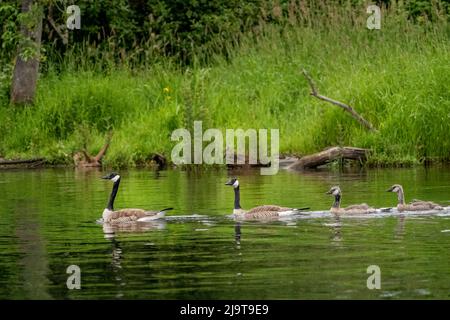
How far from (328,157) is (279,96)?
3630mm

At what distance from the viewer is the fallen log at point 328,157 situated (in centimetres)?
2373

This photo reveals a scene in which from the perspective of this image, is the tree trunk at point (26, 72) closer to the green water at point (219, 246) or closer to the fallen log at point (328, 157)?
the fallen log at point (328, 157)

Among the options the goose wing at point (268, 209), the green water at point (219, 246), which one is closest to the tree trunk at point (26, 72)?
the green water at point (219, 246)

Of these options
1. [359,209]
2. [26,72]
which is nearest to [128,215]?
[359,209]

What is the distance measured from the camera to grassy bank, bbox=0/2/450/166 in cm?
2408

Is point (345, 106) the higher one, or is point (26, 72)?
point (26, 72)

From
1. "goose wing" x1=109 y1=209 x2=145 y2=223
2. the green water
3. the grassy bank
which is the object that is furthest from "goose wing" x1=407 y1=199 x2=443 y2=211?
the grassy bank

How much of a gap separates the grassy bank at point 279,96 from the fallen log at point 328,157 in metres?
0.26

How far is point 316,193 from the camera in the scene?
19.0 meters

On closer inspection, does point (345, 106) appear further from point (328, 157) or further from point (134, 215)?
point (134, 215)

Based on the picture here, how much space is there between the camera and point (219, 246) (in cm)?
1345

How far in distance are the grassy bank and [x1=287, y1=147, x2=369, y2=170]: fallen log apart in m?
0.26
